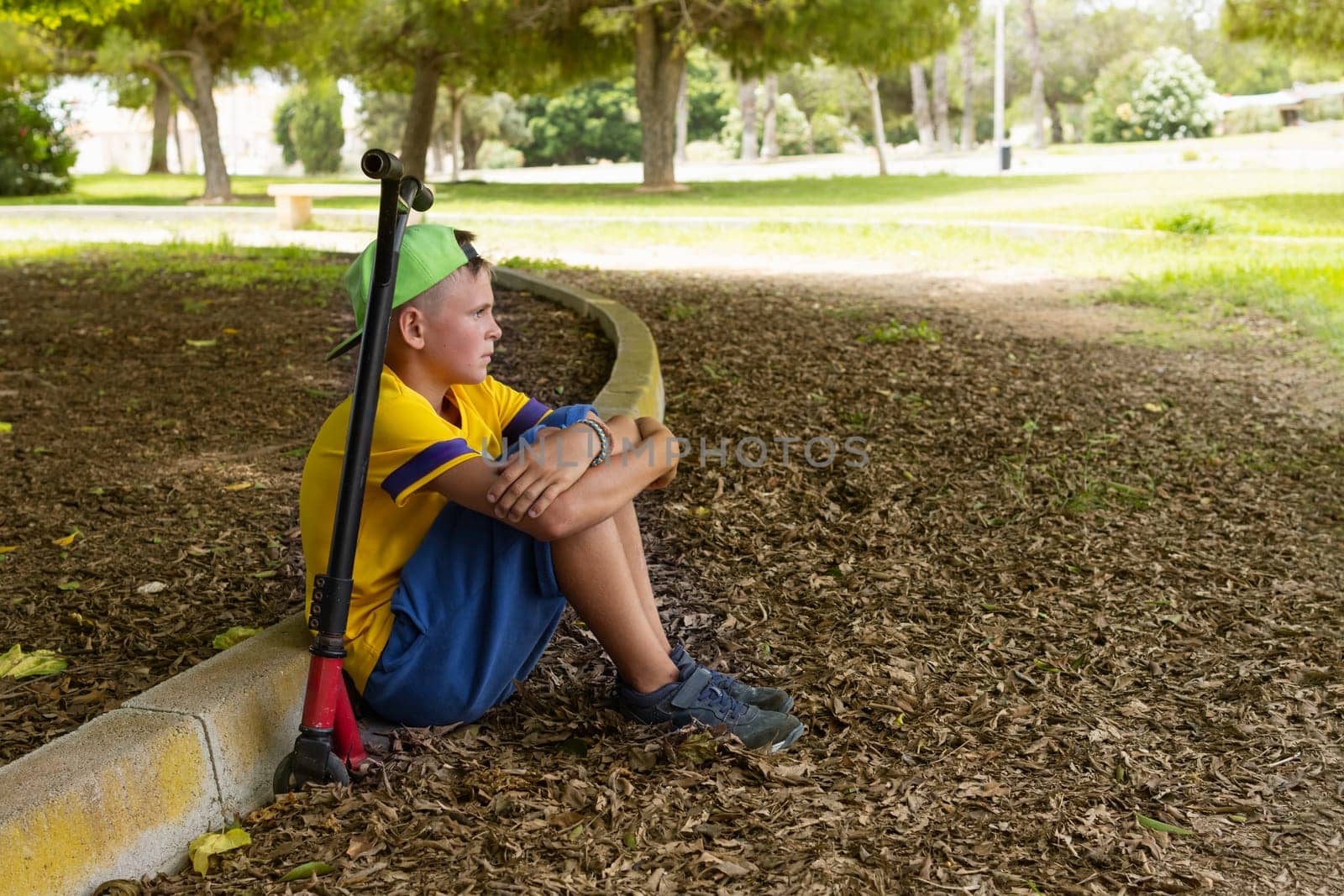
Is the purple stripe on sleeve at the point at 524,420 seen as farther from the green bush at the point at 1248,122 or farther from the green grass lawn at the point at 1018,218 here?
the green bush at the point at 1248,122

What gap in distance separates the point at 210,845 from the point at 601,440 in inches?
43.0

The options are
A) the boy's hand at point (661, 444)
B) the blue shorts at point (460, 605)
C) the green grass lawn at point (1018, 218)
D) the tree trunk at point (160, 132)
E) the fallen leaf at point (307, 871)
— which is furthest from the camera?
the tree trunk at point (160, 132)

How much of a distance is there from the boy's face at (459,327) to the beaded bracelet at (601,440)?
0.85 feet

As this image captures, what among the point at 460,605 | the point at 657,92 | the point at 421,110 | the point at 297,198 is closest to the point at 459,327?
the point at 460,605

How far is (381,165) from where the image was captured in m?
2.30

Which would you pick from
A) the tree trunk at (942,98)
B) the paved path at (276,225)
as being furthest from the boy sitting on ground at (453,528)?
the tree trunk at (942,98)

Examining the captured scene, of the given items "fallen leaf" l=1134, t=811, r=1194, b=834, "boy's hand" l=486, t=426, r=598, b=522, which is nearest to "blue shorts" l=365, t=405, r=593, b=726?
"boy's hand" l=486, t=426, r=598, b=522

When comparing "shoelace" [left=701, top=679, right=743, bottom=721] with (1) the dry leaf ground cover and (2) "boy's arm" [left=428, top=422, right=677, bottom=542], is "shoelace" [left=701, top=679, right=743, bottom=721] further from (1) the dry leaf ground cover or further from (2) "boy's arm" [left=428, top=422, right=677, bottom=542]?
(2) "boy's arm" [left=428, top=422, right=677, bottom=542]

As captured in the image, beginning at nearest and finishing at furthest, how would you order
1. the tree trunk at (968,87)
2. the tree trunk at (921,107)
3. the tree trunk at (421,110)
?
the tree trunk at (421,110) < the tree trunk at (921,107) < the tree trunk at (968,87)

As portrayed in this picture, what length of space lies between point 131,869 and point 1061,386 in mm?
5144

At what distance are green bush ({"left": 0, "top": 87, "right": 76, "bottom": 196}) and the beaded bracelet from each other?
25527mm

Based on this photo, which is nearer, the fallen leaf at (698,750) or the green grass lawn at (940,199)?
the fallen leaf at (698,750)

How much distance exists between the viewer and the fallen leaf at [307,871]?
2.24 metres

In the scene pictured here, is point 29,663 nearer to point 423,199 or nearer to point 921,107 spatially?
point 423,199
